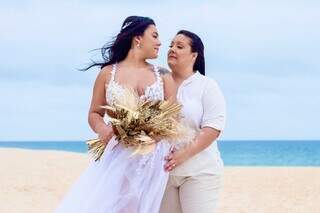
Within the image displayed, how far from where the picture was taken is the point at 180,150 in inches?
214

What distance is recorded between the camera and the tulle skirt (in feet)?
17.2

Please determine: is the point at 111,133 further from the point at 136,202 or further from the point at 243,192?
the point at 243,192

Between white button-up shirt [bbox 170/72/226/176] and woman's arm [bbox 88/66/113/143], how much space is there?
55 cm

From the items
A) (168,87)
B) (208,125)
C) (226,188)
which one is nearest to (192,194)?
(208,125)

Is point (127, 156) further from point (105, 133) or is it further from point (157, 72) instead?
point (157, 72)

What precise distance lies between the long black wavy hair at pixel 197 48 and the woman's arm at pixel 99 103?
661 millimetres

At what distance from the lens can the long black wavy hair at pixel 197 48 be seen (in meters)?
5.61

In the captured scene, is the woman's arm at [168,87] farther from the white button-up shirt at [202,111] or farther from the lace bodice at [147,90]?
the white button-up shirt at [202,111]

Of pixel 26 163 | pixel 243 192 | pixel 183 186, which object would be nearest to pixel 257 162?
pixel 26 163

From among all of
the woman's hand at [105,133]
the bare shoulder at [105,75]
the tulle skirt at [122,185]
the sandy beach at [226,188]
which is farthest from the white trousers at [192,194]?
the sandy beach at [226,188]

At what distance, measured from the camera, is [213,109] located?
5.52 m

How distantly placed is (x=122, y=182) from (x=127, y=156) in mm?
188

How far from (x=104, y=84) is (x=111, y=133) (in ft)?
1.15

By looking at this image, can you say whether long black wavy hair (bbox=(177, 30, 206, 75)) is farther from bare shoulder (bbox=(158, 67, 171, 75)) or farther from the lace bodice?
the lace bodice
